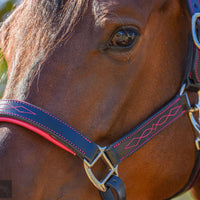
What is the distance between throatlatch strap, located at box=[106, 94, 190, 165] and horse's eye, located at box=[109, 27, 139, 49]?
36 cm

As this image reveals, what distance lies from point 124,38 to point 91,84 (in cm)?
25

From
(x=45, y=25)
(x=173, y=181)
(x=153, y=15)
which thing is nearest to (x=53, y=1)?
(x=45, y=25)

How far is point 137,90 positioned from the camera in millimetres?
1440

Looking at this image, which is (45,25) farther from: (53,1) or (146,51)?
(146,51)

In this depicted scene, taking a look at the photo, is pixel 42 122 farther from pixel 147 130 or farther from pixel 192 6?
pixel 192 6

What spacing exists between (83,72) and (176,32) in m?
0.55

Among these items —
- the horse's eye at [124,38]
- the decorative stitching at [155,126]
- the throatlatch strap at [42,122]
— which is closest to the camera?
the throatlatch strap at [42,122]

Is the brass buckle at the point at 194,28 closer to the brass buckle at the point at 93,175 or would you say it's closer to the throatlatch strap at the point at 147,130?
the throatlatch strap at the point at 147,130

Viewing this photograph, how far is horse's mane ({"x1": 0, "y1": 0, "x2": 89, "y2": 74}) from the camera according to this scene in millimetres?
1314

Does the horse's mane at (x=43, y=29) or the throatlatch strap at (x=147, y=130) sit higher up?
the horse's mane at (x=43, y=29)

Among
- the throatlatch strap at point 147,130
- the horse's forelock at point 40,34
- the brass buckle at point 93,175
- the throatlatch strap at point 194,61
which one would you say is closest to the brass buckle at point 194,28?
the throatlatch strap at point 194,61

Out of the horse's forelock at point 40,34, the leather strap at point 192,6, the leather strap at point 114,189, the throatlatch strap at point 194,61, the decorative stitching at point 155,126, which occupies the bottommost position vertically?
the leather strap at point 114,189

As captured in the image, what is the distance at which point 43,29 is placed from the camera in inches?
52.9

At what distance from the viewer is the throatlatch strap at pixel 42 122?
1.22 meters
